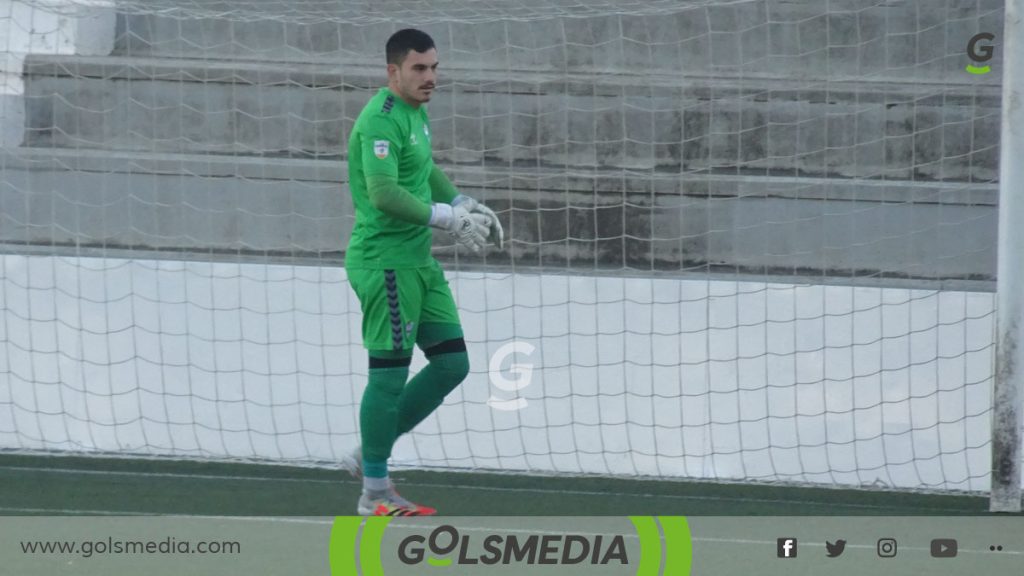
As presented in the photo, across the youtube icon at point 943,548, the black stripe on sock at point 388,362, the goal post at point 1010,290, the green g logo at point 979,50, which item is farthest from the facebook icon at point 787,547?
the green g logo at point 979,50

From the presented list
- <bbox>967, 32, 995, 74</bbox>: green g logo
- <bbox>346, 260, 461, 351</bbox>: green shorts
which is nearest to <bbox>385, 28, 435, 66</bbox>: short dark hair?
<bbox>346, 260, 461, 351</bbox>: green shorts

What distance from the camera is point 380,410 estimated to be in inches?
177

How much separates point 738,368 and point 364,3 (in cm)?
358

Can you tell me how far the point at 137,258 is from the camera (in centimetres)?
657

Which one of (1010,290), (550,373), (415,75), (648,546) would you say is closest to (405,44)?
(415,75)

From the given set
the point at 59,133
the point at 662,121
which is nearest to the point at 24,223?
the point at 59,133

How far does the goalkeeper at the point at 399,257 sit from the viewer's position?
4316mm

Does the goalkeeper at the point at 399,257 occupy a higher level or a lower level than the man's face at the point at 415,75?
lower

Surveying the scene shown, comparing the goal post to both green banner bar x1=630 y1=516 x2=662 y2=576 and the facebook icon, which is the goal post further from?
green banner bar x1=630 y1=516 x2=662 y2=576

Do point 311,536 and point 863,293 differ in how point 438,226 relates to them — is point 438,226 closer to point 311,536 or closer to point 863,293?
point 311,536

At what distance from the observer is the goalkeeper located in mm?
4316

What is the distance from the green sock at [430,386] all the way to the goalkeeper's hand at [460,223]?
0.40 metres

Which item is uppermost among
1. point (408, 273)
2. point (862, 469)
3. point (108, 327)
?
point (408, 273)

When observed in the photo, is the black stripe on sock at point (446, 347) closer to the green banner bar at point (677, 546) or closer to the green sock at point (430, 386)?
the green sock at point (430, 386)
